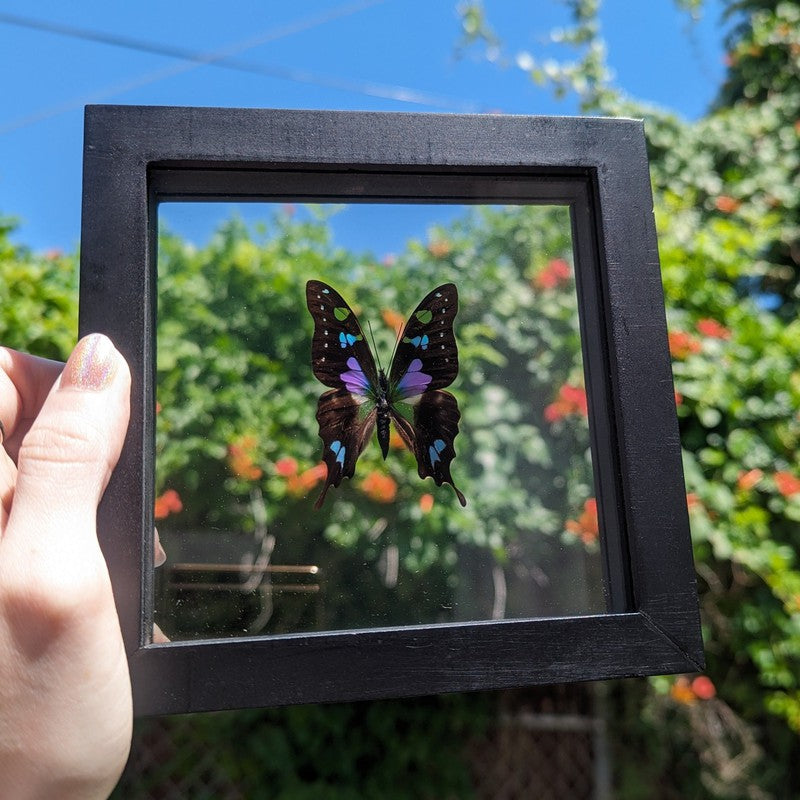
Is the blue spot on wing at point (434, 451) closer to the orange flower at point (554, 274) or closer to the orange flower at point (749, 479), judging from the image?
the orange flower at point (554, 274)

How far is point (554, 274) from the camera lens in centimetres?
87

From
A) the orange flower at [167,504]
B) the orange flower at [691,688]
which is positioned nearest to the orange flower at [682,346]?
the orange flower at [691,688]

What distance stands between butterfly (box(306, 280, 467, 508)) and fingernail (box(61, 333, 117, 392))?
219 millimetres

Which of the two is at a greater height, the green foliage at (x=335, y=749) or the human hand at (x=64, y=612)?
the human hand at (x=64, y=612)

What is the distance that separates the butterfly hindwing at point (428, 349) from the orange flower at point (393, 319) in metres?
0.01

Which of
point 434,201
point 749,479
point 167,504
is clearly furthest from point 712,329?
point 167,504

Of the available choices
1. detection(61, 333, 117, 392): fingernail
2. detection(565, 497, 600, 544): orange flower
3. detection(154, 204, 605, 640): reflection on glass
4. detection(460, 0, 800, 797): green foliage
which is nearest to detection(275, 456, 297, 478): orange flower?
detection(154, 204, 605, 640): reflection on glass

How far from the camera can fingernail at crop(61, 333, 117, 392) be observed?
0.69 m

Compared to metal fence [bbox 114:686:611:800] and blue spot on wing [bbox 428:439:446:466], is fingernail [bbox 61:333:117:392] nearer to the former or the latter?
blue spot on wing [bbox 428:439:446:466]

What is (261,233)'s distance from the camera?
2.88 ft

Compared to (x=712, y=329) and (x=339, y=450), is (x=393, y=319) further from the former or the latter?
(x=712, y=329)

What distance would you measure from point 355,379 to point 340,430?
0.06 m

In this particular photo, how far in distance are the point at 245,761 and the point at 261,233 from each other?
1.82m

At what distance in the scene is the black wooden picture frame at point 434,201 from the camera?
70 centimetres
